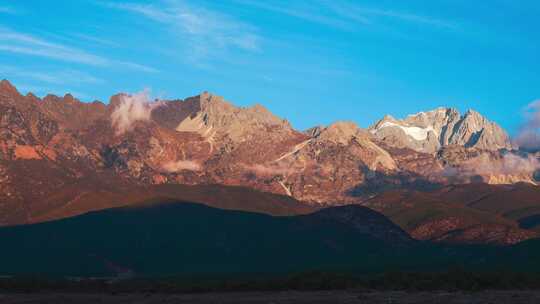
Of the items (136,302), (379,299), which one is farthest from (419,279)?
(136,302)

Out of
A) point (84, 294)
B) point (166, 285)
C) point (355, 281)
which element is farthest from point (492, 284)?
point (84, 294)

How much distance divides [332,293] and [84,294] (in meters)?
46.2

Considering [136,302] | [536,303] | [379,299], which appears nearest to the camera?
[536,303]

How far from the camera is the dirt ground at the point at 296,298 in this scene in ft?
436

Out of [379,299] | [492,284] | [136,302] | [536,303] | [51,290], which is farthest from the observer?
[51,290]

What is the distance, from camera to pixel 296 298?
470ft

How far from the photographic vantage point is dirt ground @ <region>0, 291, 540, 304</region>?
133000 mm

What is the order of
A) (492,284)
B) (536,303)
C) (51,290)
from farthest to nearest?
(51,290) → (492,284) → (536,303)

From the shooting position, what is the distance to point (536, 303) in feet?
409

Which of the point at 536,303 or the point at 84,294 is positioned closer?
the point at 536,303

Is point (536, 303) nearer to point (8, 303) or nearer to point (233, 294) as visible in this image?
point (233, 294)

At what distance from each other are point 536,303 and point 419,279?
38.9m

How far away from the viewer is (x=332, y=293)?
495ft

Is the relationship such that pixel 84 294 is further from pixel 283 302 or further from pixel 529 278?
pixel 529 278
